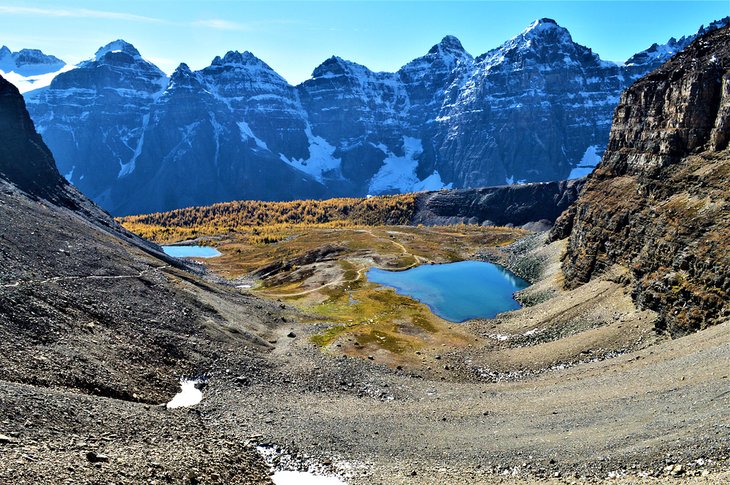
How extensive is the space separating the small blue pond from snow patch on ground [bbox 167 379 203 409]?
61406 mm

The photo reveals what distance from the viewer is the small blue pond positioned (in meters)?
111

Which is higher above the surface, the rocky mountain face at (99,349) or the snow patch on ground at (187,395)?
the rocky mountain face at (99,349)

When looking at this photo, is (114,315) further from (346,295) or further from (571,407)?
(346,295)

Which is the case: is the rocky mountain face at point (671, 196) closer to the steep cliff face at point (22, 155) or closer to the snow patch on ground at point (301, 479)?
the snow patch on ground at point (301, 479)

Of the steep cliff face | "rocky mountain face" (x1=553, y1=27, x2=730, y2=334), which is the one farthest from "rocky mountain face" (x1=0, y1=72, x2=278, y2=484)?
"rocky mountain face" (x1=553, y1=27, x2=730, y2=334)

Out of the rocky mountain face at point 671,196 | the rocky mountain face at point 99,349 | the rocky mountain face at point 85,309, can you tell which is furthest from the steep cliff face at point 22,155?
the rocky mountain face at point 671,196

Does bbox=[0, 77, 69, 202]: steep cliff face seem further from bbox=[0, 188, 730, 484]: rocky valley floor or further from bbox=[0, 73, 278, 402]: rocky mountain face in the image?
bbox=[0, 188, 730, 484]: rocky valley floor

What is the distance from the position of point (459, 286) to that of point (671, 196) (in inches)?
2624

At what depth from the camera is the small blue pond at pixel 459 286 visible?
365 ft

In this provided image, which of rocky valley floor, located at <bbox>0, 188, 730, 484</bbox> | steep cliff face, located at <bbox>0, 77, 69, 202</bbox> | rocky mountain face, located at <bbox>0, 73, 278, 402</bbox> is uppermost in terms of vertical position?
steep cliff face, located at <bbox>0, 77, 69, 202</bbox>

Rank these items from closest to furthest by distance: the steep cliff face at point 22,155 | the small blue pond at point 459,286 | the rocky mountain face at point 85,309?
the rocky mountain face at point 85,309, the steep cliff face at point 22,155, the small blue pond at point 459,286

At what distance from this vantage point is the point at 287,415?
47.3 m

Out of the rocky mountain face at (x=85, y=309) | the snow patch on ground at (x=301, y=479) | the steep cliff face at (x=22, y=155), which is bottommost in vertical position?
the snow patch on ground at (x=301, y=479)

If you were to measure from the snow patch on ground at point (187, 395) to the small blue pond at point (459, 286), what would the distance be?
61.4 metres
